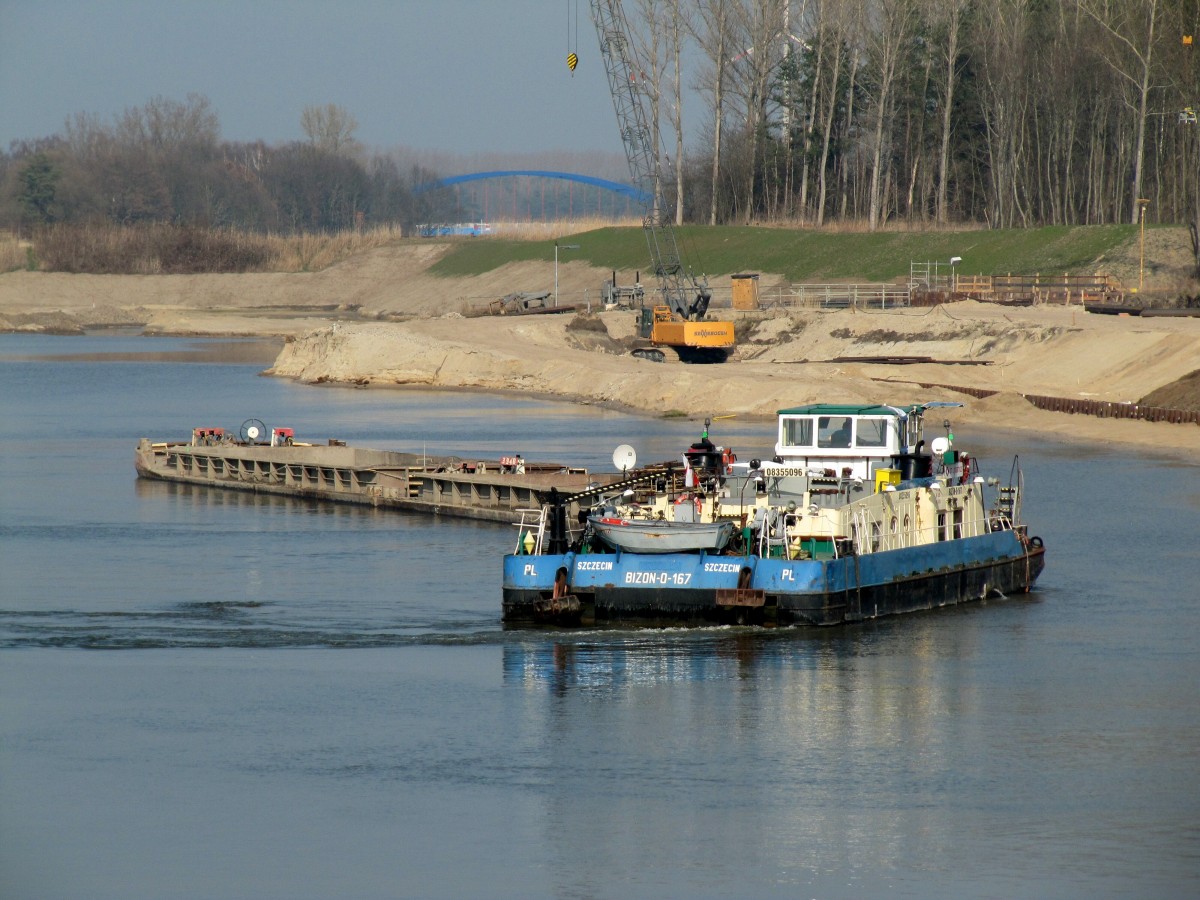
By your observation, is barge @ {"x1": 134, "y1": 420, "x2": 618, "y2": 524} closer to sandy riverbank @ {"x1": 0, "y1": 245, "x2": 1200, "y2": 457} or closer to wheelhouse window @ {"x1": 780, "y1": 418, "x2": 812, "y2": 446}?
wheelhouse window @ {"x1": 780, "y1": 418, "x2": 812, "y2": 446}

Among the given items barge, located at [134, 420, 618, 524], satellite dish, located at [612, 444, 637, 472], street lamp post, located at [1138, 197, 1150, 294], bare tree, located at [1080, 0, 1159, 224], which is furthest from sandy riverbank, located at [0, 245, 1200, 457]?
satellite dish, located at [612, 444, 637, 472]

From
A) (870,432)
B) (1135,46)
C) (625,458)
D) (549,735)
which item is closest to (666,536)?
(625,458)

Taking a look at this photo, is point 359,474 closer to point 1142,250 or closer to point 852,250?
point 1142,250

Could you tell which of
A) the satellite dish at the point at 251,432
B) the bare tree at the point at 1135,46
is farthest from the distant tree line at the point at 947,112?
the satellite dish at the point at 251,432

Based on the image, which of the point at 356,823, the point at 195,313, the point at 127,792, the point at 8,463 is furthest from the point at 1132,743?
the point at 195,313

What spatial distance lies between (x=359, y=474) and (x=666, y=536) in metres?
21.8

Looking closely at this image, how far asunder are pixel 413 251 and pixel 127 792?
159200 mm

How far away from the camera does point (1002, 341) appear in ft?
261

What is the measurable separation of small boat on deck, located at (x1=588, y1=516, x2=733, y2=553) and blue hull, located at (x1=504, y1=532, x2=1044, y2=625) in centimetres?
16

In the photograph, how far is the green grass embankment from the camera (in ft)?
348

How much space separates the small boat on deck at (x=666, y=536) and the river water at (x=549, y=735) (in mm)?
1435

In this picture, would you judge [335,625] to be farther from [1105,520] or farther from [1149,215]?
[1149,215]

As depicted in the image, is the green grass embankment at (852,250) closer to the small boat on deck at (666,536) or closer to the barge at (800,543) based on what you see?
the barge at (800,543)

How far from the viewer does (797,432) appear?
33781mm
